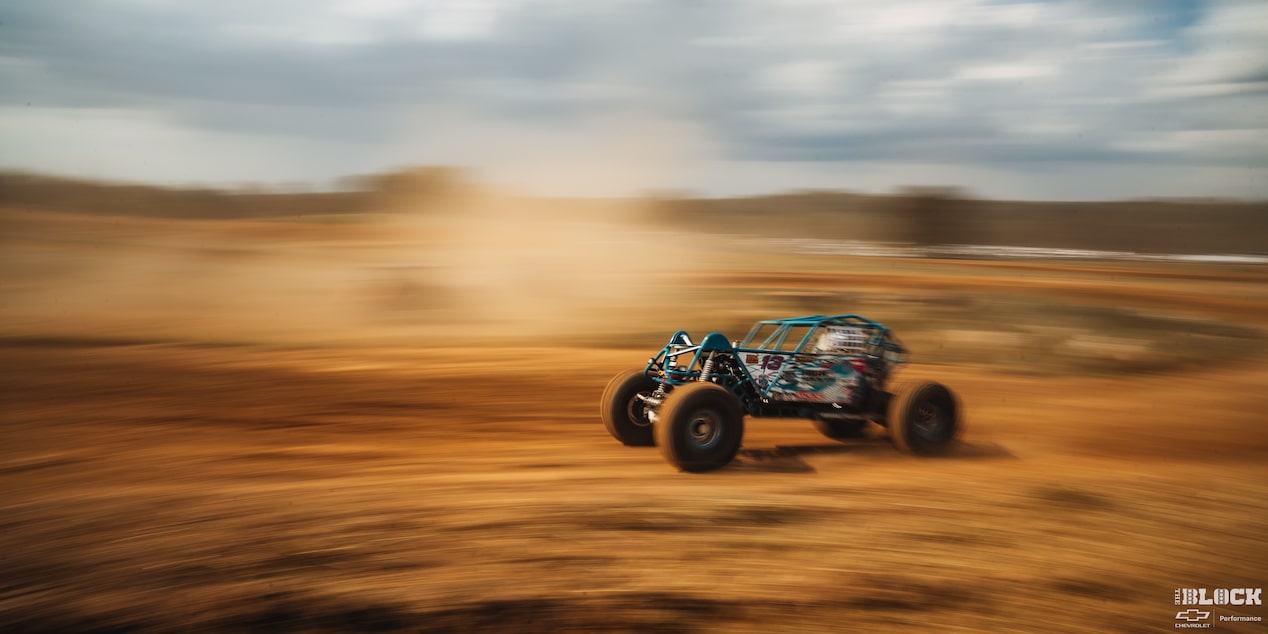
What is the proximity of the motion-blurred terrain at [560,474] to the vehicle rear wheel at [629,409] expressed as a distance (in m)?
0.24

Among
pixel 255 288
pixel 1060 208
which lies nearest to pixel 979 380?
pixel 255 288

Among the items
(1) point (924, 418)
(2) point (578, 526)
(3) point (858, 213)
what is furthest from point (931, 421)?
(3) point (858, 213)

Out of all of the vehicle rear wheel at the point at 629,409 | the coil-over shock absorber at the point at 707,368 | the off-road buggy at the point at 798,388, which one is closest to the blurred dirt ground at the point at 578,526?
the vehicle rear wheel at the point at 629,409

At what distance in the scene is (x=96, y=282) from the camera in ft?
72.6

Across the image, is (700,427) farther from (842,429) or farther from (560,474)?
(842,429)

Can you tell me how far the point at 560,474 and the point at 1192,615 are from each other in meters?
4.31

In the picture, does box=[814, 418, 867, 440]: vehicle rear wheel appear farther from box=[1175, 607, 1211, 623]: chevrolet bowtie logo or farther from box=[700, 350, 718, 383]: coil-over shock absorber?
box=[1175, 607, 1211, 623]: chevrolet bowtie logo

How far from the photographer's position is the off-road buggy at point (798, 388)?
7.58 meters

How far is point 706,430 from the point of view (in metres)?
7.07

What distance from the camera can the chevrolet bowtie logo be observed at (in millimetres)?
4867

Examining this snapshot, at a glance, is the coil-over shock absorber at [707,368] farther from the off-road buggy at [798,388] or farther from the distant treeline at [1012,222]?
the distant treeline at [1012,222]

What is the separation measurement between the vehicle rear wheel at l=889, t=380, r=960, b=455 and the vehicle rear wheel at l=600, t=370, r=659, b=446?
226cm

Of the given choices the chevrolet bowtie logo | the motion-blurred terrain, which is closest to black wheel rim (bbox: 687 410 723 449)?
the motion-blurred terrain

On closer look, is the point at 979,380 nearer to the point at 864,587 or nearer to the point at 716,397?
the point at 716,397
